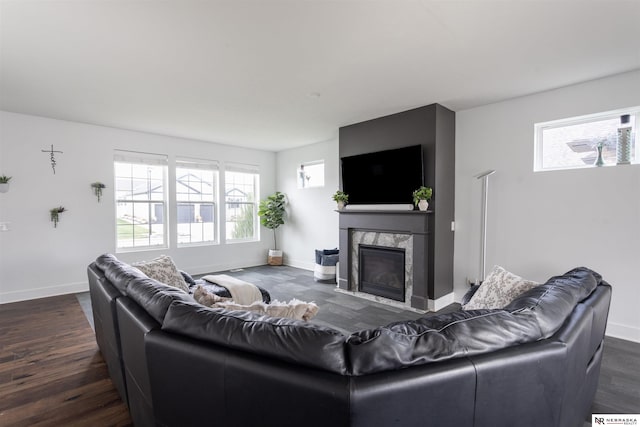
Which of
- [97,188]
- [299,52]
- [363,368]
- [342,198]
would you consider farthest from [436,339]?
[97,188]

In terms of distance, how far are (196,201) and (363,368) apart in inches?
226

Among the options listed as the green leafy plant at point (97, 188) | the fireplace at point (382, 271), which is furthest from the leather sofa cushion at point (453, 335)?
the green leafy plant at point (97, 188)

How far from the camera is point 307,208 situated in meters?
6.47

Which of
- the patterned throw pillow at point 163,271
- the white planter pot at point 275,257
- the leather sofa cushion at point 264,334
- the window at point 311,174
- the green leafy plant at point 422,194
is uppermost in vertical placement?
the window at point 311,174

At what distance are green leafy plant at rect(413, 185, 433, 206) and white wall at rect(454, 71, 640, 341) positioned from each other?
62 centimetres

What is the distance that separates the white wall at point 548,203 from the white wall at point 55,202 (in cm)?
509

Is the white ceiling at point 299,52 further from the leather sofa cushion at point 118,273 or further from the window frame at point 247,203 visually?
the window frame at point 247,203

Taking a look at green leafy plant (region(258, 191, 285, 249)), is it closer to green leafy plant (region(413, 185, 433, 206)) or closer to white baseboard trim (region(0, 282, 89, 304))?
white baseboard trim (region(0, 282, 89, 304))

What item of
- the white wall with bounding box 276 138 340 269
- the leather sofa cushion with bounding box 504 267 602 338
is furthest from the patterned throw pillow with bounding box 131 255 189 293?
the white wall with bounding box 276 138 340 269

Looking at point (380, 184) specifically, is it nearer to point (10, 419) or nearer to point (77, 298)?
point (10, 419)

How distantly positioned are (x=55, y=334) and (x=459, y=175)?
199 inches

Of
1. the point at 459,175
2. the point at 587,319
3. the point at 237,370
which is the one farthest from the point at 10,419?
the point at 459,175

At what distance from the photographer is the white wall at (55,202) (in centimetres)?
432

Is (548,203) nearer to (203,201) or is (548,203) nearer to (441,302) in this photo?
(441,302)
